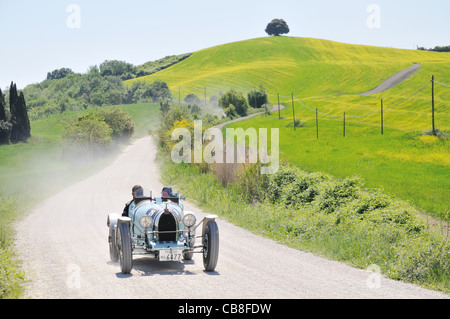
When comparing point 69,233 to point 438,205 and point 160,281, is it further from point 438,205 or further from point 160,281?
point 438,205

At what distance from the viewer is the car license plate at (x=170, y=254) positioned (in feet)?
35.0

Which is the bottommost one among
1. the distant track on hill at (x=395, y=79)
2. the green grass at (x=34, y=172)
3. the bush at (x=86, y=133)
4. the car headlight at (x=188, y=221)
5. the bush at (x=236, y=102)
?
the green grass at (x=34, y=172)

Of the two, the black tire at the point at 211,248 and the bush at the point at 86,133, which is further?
the bush at the point at 86,133

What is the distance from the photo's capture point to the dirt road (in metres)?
9.46

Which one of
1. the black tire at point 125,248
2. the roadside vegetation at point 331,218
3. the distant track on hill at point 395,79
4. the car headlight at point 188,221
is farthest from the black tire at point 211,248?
the distant track on hill at point 395,79

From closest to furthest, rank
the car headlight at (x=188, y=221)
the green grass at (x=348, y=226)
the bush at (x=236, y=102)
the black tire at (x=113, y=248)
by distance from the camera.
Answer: the car headlight at (x=188, y=221), the black tire at (x=113, y=248), the green grass at (x=348, y=226), the bush at (x=236, y=102)

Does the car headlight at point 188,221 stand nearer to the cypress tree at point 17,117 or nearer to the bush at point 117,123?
the bush at point 117,123

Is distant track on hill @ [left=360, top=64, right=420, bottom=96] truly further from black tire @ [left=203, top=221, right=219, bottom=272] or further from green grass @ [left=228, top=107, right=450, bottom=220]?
black tire @ [left=203, top=221, right=219, bottom=272]

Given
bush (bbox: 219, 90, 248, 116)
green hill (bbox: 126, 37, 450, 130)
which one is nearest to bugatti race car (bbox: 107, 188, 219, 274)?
green hill (bbox: 126, 37, 450, 130)

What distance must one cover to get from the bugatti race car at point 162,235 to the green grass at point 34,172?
2.27m

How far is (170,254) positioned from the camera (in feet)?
35.1

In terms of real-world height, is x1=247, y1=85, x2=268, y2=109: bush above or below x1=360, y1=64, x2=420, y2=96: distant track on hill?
below

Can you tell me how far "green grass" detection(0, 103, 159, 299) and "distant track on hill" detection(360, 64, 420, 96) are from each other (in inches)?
2093
